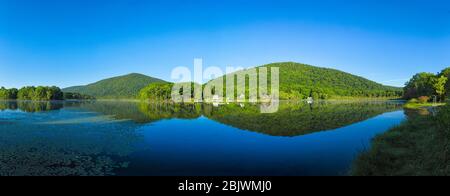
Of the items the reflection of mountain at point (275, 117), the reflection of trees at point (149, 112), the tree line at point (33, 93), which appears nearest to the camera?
the reflection of mountain at point (275, 117)

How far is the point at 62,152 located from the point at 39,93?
173 metres

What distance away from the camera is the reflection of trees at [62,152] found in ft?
43.4

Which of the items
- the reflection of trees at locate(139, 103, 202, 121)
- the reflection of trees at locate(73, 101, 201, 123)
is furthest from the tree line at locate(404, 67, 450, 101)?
the reflection of trees at locate(73, 101, 201, 123)

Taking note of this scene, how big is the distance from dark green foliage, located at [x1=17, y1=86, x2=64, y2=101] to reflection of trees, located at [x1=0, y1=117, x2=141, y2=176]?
527 ft

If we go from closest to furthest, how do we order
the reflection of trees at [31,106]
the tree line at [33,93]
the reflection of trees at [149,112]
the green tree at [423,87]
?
1. the reflection of trees at [149,112]
2. the reflection of trees at [31,106]
3. the green tree at [423,87]
4. the tree line at [33,93]

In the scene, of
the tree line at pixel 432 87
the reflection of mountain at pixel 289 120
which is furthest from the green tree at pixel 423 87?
the reflection of mountain at pixel 289 120

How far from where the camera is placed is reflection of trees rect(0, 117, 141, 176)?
43.4 feet

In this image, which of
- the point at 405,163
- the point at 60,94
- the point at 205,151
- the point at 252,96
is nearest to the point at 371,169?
the point at 405,163

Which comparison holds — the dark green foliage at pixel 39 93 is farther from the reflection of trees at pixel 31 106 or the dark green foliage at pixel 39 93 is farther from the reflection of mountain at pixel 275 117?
the reflection of mountain at pixel 275 117

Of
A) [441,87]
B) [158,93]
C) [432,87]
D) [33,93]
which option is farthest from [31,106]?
[432,87]

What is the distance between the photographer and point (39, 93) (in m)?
159

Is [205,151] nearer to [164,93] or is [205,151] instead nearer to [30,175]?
[30,175]

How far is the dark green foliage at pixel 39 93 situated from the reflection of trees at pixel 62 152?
160679 millimetres
